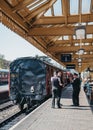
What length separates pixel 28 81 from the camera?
18.2m

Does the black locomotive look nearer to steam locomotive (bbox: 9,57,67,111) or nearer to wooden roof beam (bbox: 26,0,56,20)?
steam locomotive (bbox: 9,57,67,111)

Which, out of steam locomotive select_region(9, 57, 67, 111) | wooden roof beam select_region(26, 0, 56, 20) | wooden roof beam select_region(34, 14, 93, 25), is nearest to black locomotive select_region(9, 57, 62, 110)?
steam locomotive select_region(9, 57, 67, 111)

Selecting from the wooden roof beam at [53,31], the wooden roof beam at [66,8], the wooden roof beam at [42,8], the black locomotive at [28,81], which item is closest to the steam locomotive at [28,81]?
the black locomotive at [28,81]

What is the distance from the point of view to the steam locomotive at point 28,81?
58.3 feet

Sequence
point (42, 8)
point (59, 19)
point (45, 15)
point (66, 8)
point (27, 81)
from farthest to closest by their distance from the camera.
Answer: point (27, 81) → point (45, 15) → point (59, 19) → point (66, 8) → point (42, 8)

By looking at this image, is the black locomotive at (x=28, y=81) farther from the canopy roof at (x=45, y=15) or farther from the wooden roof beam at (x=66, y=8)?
the wooden roof beam at (x=66, y=8)

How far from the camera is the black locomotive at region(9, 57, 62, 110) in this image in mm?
17766

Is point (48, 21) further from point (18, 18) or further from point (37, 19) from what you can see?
point (18, 18)

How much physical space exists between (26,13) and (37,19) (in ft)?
4.83

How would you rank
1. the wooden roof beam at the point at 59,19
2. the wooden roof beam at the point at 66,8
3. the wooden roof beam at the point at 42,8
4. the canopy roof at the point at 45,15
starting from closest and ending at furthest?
the canopy roof at the point at 45,15, the wooden roof beam at the point at 66,8, the wooden roof beam at the point at 42,8, the wooden roof beam at the point at 59,19

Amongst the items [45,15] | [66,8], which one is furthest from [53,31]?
[66,8]

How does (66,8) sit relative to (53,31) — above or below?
above

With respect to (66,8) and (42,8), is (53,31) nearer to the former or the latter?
(66,8)

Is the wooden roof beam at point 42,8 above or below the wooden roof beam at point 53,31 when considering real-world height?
above
